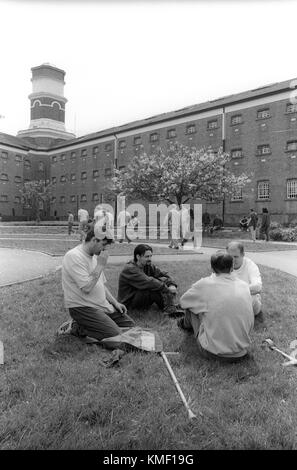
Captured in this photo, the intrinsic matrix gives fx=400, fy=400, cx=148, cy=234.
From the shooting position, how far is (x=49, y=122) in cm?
6862

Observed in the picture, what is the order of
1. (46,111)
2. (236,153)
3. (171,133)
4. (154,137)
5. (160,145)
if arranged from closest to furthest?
(236,153) < (171,133) < (160,145) < (154,137) < (46,111)

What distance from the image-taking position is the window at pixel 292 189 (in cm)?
3388

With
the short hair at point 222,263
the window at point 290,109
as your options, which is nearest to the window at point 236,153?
the window at point 290,109

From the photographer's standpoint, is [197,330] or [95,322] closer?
[197,330]

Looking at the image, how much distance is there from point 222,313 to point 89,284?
167cm

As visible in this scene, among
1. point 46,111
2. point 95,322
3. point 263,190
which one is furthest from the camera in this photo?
point 46,111

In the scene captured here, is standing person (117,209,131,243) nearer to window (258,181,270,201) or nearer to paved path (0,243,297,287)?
paved path (0,243,297,287)

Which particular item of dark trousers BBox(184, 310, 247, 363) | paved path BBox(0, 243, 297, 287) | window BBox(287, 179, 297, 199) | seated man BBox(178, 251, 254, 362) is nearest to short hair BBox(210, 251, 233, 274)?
seated man BBox(178, 251, 254, 362)

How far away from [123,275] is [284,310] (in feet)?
9.11

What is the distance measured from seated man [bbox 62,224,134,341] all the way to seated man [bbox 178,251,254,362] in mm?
1122

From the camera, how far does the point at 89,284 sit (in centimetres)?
496

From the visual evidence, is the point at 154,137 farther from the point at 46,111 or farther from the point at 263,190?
the point at 46,111

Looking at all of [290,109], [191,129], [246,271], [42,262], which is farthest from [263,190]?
[246,271]

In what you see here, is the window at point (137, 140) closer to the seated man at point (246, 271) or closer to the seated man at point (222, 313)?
the seated man at point (246, 271)
